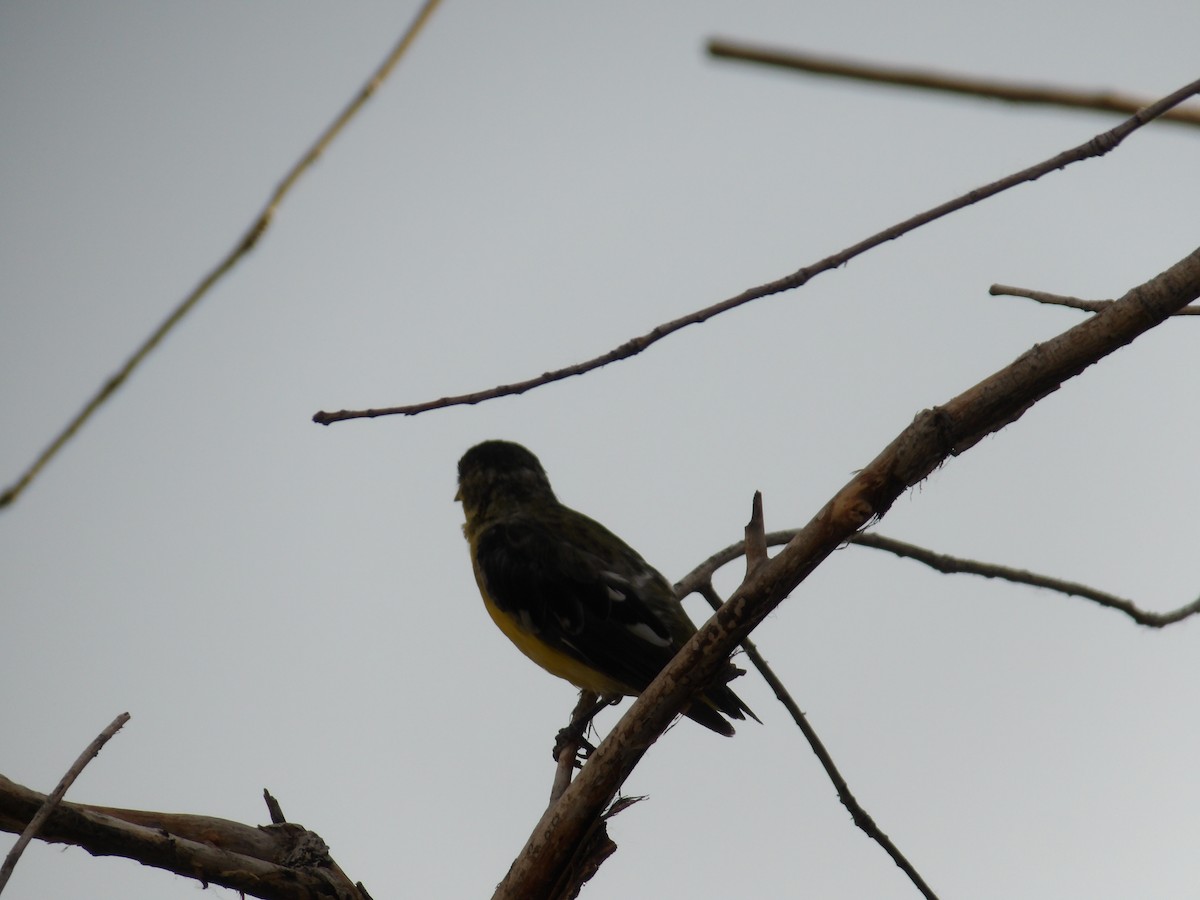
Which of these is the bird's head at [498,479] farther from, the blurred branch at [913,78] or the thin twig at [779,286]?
the blurred branch at [913,78]

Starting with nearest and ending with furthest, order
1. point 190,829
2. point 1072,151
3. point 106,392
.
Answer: point 106,392 → point 1072,151 → point 190,829

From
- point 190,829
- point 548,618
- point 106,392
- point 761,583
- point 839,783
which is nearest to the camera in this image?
point 106,392

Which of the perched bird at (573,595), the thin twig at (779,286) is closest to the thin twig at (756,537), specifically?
the thin twig at (779,286)

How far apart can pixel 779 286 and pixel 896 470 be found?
647 millimetres

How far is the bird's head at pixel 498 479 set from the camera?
24.0ft

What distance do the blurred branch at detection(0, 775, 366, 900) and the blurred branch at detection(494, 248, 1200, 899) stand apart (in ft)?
3.04

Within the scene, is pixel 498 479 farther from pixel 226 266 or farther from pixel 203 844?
pixel 226 266

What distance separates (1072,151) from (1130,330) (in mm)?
586

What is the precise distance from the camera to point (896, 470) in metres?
2.86

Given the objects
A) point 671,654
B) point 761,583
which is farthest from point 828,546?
point 671,654

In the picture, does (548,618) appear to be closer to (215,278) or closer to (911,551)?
(911,551)

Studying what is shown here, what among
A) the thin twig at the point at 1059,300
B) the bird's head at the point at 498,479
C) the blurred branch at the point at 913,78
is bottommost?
the blurred branch at the point at 913,78

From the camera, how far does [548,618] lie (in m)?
6.18

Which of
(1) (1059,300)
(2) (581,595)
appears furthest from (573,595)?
(1) (1059,300)
